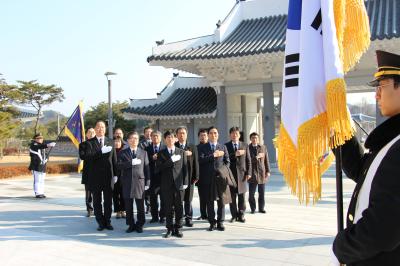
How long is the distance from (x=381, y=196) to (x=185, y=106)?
1528cm

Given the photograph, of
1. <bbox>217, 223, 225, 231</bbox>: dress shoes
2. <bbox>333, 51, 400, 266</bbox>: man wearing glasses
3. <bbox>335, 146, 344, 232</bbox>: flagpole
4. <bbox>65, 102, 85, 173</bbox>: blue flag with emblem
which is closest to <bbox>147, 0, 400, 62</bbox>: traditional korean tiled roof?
<bbox>65, 102, 85, 173</bbox>: blue flag with emblem

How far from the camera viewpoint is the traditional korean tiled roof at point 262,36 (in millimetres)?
11758

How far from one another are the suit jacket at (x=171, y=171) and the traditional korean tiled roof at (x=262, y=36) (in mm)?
6609

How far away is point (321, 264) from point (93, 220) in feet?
15.3


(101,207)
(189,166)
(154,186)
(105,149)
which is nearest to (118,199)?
(154,186)

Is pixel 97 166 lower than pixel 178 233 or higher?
higher

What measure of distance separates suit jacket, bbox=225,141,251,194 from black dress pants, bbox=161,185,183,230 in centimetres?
149

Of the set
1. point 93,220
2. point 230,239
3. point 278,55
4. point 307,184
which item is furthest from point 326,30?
point 278,55

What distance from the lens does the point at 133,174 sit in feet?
22.5

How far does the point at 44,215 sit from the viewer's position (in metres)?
8.38

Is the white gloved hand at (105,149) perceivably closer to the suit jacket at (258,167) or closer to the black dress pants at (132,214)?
the black dress pants at (132,214)

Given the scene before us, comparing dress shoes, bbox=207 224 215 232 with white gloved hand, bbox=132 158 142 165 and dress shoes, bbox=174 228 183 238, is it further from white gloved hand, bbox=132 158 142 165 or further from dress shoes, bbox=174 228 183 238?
white gloved hand, bbox=132 158 142 165

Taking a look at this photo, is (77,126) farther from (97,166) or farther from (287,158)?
(287,158)

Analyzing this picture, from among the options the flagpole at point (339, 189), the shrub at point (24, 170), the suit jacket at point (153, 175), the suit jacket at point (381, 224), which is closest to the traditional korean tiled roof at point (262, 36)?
the suit jacket at point (153, 175)
